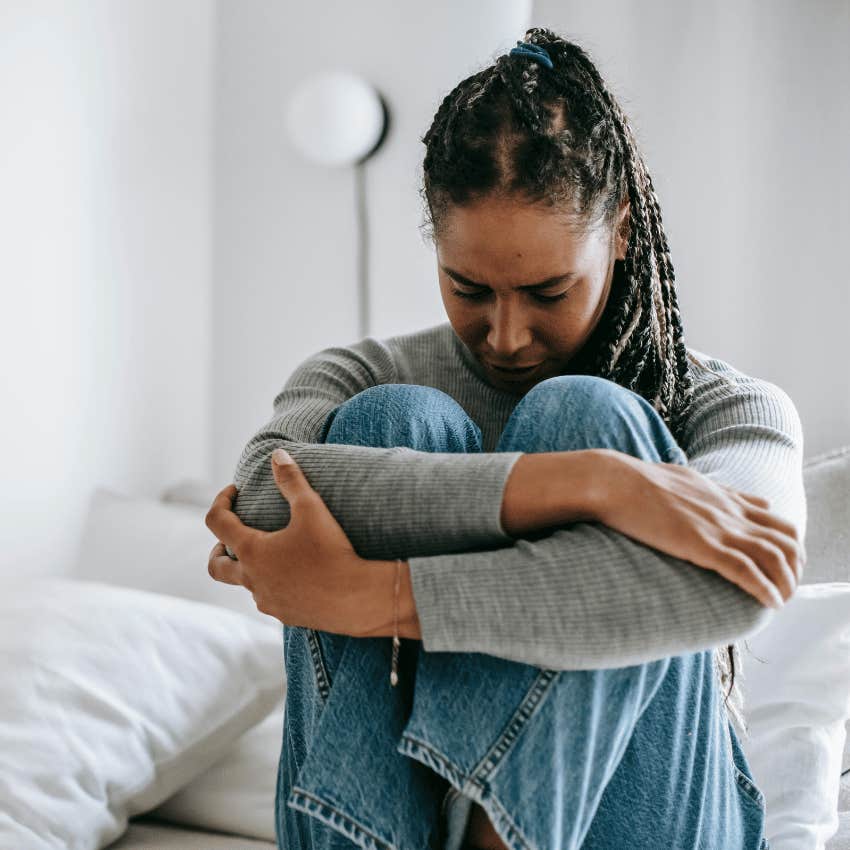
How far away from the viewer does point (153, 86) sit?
1903 mm

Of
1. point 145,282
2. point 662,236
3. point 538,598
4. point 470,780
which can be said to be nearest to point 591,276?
point 662,236

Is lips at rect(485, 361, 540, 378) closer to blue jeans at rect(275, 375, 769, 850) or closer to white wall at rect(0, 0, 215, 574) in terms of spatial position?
blue jeans at rect(275, 375, 769, 850)

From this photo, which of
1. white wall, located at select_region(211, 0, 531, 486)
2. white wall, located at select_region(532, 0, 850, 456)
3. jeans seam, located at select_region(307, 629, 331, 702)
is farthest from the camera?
white wall, located at select_region(211, 0, 531, 486)

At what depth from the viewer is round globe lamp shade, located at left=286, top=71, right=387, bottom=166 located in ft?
5.63

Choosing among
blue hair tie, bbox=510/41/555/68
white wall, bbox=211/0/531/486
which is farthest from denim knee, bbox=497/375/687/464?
white wall, bbox=211/0/531/486

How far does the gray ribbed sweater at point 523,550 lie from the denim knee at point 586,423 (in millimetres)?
39

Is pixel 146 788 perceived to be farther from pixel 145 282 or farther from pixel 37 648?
pixel 145 282

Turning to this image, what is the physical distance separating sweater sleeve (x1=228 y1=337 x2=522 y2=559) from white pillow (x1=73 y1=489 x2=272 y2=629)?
1.79 ft

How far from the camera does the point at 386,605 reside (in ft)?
2.54

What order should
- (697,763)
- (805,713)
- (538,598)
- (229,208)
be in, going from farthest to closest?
(229,208) < (805,713) < (697,763) < (538,598)

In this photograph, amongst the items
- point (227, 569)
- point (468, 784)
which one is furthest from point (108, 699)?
point (468, 784)

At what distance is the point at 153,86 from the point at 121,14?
13 centimetres

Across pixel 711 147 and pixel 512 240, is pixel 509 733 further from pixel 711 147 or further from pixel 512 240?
pixel 711 147

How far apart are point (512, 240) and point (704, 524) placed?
13.3 inches
